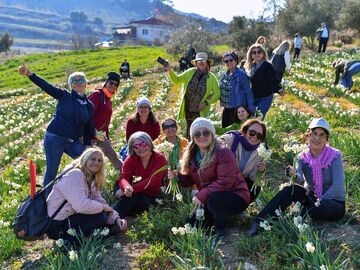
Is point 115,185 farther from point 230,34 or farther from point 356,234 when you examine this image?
point 230,34

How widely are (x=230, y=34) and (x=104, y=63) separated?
11.2 m

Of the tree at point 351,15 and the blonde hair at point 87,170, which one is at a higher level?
the tree at point 351,15

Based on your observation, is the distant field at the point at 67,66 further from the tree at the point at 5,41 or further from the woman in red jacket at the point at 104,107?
the woman in red jacket at the point at 104,107

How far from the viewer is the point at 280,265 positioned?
4297mm

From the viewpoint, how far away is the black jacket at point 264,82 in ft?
24.7

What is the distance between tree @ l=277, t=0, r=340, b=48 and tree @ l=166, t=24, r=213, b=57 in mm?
6238

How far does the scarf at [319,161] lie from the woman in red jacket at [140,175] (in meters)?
1.83

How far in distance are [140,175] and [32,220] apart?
5.18 ft

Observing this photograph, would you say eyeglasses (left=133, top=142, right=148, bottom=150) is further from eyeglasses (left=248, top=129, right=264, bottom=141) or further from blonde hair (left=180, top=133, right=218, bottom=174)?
eyeglasses (left=248, top=129, right=264, bottom=141)

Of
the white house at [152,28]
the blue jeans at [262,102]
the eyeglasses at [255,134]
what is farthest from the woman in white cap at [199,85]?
the white house at [152,28]

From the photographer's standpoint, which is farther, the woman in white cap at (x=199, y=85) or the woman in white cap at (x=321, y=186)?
the woman in white cap at (x=199, y=85)

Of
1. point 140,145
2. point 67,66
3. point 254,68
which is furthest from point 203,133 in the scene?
point 67,66

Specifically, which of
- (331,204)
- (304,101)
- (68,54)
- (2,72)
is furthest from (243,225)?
(68,54)

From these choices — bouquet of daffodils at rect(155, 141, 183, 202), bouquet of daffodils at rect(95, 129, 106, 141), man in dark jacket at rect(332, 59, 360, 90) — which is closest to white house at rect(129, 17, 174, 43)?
man in dark jacket at rect(332, 59, 360, 90)
